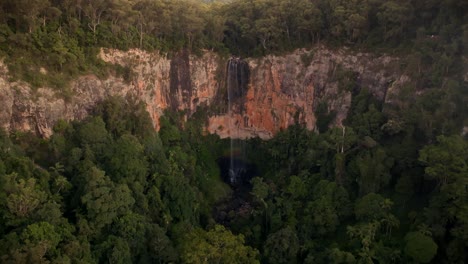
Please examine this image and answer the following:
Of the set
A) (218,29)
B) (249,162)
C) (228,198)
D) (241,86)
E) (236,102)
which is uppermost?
(218,29)

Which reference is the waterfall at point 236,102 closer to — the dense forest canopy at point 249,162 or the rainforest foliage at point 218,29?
the dense forest canopy at point 249,162

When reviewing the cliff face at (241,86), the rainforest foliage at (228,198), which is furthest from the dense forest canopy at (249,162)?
the cliff face at (241,86)

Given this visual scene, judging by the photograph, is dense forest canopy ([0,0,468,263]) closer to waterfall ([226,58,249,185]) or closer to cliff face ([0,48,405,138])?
cliff face ([0,48,405,138])

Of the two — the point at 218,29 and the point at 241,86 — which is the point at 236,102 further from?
the point at 218,29

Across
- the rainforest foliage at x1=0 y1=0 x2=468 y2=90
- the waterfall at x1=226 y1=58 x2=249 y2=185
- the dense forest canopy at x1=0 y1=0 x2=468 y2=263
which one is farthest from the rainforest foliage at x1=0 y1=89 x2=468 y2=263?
the waterfall at x1=226 y1=58 x2=249 y2=185

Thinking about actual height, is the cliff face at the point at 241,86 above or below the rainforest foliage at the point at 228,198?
above

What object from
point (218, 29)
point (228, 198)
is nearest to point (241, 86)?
point (218, 29)

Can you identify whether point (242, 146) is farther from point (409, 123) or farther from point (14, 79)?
point (14, 79)
